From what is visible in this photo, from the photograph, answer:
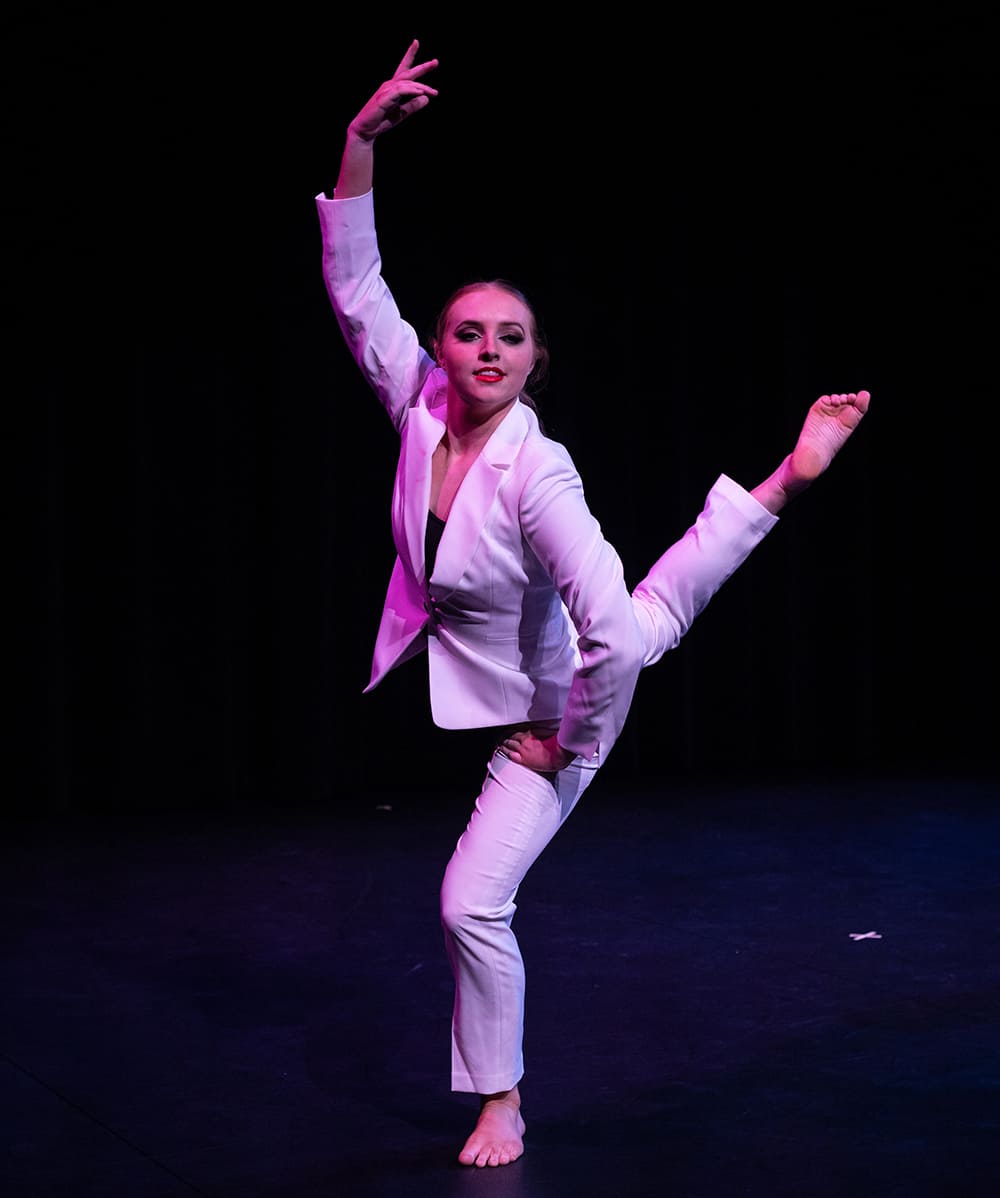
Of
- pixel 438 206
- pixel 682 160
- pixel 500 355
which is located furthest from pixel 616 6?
pixel 500 355

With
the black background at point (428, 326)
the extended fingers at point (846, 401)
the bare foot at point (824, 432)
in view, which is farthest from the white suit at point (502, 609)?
the black background at point (428, 326)

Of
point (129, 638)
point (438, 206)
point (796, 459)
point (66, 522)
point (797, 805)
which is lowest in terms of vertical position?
point (797, 805)

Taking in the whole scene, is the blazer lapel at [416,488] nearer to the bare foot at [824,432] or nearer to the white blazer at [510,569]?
→ the white blazer at [510,569]

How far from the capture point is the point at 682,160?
5812 millimetres

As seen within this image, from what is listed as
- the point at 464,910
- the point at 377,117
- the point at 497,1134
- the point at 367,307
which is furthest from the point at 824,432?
the point at 497,1134

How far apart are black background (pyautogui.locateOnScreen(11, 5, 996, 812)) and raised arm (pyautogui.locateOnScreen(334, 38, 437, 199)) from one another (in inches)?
111

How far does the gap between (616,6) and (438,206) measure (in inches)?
36.7

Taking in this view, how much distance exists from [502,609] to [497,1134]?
2.53 ft

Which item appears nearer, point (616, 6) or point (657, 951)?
point (657, 951)

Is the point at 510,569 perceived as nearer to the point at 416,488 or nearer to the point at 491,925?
the point at 416,488

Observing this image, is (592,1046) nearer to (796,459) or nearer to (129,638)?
(796,459)

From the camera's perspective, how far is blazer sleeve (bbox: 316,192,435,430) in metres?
2.52

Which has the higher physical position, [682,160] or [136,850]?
[682,160]

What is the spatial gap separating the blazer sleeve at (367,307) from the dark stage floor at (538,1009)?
1134 millimetres
